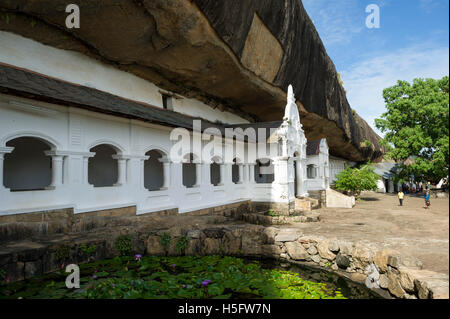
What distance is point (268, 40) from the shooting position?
13.1 meters

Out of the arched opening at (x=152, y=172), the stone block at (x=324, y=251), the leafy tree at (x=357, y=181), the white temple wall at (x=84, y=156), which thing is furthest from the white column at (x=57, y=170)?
the leafy tree at (x=357, y=181)

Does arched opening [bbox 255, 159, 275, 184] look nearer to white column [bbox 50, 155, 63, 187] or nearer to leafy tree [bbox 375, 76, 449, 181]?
leafy tree [bbox 375, 76, 449, 181]

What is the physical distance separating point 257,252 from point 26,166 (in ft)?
26.4

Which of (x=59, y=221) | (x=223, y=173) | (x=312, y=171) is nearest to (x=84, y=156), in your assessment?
(x=59, y=221)

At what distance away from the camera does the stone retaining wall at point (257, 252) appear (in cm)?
494

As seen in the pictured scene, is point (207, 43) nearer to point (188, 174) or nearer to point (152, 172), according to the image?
point (152, 172)

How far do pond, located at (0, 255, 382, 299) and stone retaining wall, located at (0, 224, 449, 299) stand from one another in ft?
0.86

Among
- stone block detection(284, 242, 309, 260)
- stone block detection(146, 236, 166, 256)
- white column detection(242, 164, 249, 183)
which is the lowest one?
stone block detection(284, 242, 309, 260)

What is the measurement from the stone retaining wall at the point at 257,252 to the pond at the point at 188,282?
262 mm

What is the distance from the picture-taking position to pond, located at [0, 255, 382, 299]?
4.71 meters

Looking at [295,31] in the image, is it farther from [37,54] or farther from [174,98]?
[37,54]

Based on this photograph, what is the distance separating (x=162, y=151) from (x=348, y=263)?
722 centimetres
